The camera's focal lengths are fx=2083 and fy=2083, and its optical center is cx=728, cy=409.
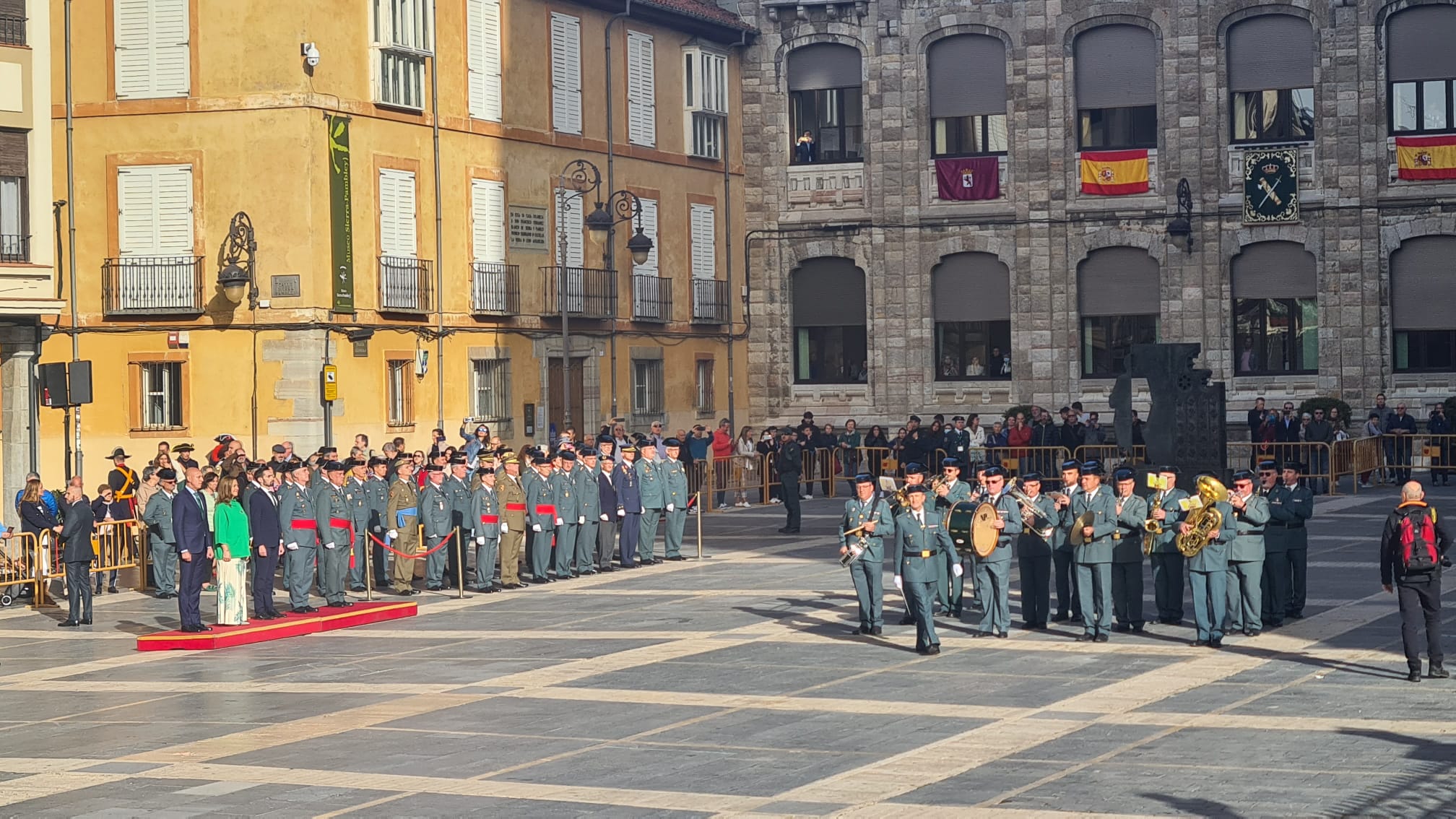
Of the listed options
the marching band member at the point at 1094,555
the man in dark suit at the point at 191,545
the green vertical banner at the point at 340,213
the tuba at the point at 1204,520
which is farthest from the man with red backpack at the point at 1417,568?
the green vertical banner at the point at 340,213

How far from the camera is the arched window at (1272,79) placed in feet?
144

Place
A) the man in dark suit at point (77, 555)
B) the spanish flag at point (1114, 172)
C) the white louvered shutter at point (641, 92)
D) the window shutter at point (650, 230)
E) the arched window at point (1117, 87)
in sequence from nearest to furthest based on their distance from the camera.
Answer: the man in dark suit at point (77, 555), the white louvered shutter at point (641, 92), the window shutter at point (650, 230), the spanish flag at point (1114, 172), the arched window at point (1117, 87)

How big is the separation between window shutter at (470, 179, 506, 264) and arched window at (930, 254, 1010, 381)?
11196 millimetres

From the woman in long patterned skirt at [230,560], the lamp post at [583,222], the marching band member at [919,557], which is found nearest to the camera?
the marching band member at [919,557]

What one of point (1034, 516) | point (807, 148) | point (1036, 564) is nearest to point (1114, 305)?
point (807, 148)

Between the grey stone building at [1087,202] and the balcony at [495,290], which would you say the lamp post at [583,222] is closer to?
the balcony at [495,290]

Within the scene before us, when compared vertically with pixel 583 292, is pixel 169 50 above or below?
above

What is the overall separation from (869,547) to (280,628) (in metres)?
6.58

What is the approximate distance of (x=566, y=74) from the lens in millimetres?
41562

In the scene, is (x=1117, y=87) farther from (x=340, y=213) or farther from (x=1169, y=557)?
(x=1169, y=557)

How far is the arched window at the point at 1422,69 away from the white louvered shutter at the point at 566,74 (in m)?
16.8

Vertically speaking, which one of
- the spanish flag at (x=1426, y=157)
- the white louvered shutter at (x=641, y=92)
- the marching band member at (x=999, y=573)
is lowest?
the marching band member at (x=999, y=573)

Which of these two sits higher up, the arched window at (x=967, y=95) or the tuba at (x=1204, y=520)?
the arched window at (x=967, y=95)

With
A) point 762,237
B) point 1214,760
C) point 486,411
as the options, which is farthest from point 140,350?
point 1214,760
